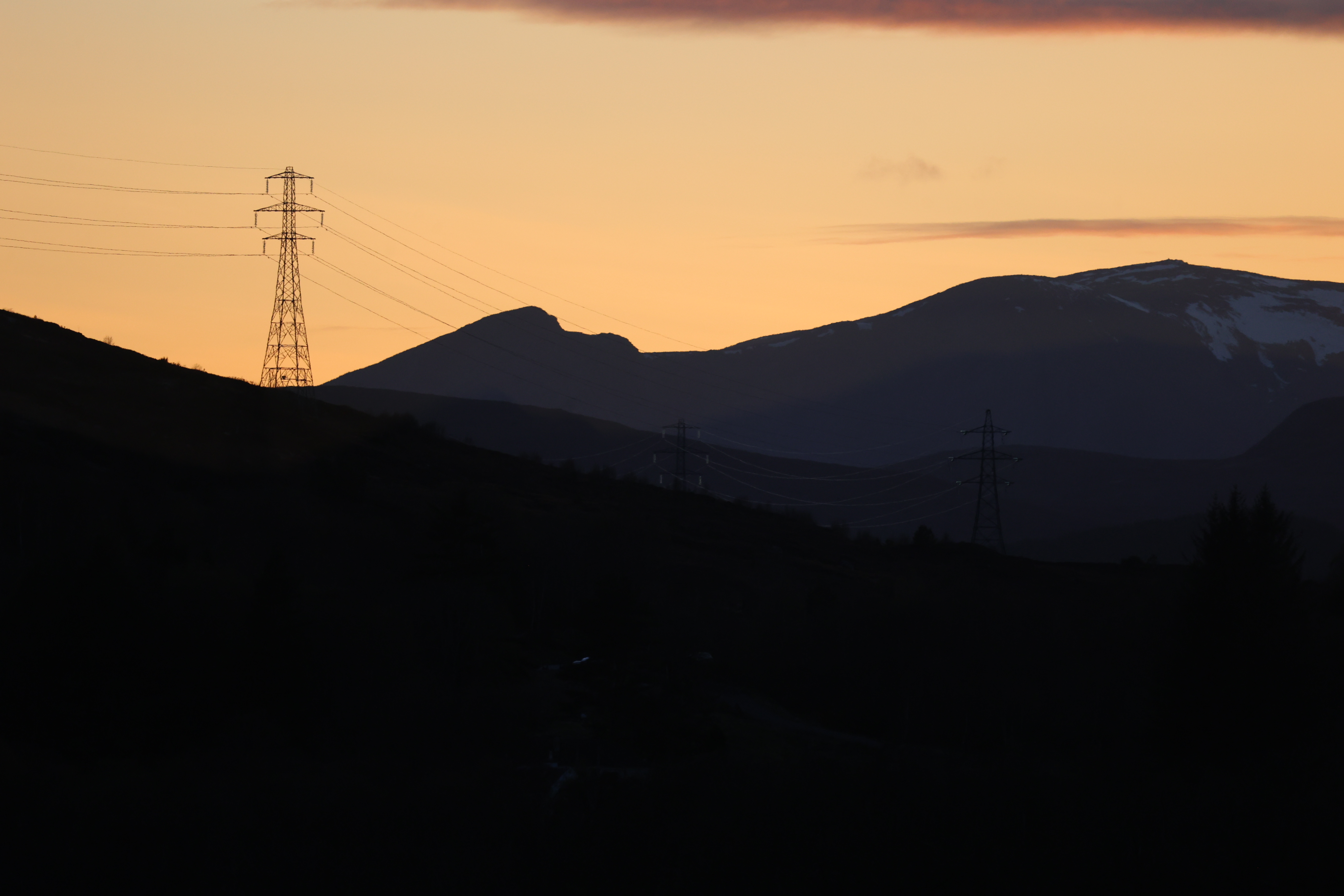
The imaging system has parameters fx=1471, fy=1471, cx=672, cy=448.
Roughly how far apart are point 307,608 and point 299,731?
28.1 ft

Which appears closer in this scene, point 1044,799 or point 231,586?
point 1044,799

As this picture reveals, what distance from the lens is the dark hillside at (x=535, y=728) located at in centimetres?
4812

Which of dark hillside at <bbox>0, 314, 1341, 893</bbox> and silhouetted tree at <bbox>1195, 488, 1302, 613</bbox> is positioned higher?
silhouetted tree at <bbox>1195, 488, 1302, 613</bbox>

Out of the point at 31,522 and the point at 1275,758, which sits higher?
the point at 31,522

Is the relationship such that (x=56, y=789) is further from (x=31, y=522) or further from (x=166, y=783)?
(x=31, y=522)

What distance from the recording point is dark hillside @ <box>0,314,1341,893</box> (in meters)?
48.1

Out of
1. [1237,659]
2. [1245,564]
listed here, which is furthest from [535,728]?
[1245,564]

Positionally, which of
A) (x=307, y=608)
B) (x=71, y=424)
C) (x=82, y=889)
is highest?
(x=71, y=424)

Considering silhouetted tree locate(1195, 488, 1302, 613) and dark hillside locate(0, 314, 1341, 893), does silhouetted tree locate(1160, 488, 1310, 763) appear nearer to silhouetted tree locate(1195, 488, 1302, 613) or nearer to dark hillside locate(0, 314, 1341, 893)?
silhouetted tree locate(1195, 488, 1302, 613)

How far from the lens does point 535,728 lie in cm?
5572

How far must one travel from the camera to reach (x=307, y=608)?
2429 inches

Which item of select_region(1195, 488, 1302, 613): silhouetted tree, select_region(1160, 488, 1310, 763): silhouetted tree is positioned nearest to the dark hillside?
select_region(1160, 488, 1310, 763): silhouetted tree

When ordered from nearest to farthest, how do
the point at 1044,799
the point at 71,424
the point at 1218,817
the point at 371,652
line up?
the point at 1218,817
the point at 1044,799
the point at 371,652
the point at 71,424

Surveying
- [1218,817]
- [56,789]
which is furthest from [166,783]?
[1218,817]
